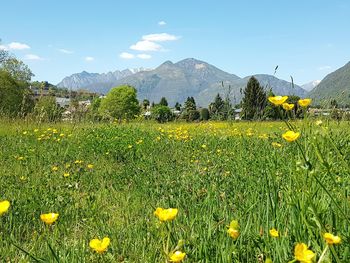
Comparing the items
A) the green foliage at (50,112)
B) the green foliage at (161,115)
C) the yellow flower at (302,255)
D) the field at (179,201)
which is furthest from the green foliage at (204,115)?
the yellow flower at (302,255)

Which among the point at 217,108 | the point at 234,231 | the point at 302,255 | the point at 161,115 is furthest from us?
the point at 161,115

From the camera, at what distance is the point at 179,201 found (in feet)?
8.66

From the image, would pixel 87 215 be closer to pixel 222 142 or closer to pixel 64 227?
pixel 64 227

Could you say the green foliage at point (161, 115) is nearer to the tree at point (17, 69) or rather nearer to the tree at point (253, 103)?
the tree at point (253, 103)

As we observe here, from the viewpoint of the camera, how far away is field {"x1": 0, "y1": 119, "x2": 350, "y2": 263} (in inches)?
58.4

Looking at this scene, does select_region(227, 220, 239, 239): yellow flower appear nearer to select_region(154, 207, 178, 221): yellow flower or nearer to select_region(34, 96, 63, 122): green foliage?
select_region(154, 207, 178, 221): yellow flower

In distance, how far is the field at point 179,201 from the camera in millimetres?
1482

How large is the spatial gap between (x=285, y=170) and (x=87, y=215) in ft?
5.07

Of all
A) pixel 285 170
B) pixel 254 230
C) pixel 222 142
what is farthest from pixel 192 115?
pixel 254 230

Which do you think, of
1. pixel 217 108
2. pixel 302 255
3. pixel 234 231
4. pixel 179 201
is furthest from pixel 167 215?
pixel 217 108

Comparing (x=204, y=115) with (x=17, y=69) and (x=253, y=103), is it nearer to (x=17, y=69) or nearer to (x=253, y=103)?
(x=253, y=103)

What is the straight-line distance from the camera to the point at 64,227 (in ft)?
8.41

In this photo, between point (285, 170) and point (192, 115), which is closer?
point (285, 170)

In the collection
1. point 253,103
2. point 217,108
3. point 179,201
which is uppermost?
point 253,103
